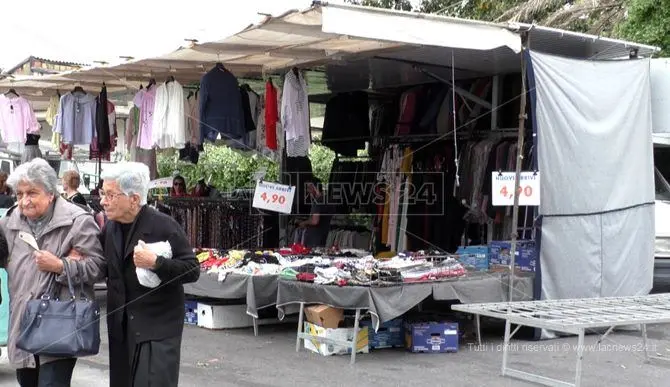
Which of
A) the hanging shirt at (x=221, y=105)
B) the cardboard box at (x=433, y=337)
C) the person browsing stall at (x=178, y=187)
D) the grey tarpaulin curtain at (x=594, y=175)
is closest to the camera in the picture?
the cardboard box at (x=433, y=337)

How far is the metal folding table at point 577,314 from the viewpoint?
5707 millimetres

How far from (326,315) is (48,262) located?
3913mm

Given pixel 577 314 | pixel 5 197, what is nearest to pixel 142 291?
pixel 577 314

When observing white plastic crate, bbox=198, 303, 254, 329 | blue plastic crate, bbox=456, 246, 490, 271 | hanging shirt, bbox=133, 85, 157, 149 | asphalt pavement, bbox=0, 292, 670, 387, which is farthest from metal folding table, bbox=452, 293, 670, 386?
hanging shirt, bbox=133, 85, 157, 149

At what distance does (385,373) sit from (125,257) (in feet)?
11.5

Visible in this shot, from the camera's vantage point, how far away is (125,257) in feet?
13.6

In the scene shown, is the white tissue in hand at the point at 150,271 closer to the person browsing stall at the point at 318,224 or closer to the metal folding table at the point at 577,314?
the metal folding table at the point at 577,314

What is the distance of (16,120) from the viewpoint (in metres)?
12.1

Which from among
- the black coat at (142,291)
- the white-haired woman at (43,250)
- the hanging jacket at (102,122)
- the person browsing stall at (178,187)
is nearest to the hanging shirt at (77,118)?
the hanging jacket at (102,122)

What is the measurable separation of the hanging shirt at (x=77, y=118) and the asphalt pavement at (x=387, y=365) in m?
3.66

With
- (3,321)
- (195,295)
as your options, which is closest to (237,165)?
(195,295)

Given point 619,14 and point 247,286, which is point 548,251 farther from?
point 619,14

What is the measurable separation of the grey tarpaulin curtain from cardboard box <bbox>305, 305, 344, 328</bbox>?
208 centimetres

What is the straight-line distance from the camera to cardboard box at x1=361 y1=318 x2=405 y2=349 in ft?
26.1
